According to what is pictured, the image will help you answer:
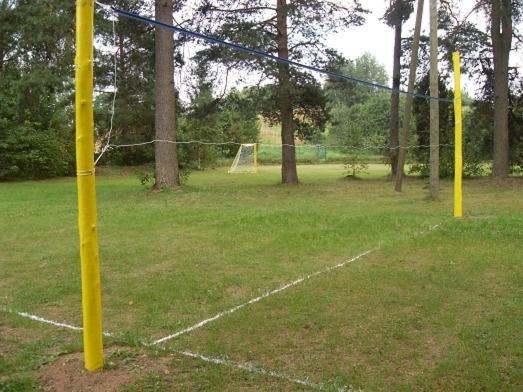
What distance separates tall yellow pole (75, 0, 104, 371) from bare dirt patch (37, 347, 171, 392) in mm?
91

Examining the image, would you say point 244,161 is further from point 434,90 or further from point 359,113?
point 359,113

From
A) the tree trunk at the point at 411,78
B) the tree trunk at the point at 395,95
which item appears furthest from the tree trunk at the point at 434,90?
the tree trunk at the point at 395,95

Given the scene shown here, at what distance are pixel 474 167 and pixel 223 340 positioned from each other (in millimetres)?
18910

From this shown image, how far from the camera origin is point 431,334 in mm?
4016

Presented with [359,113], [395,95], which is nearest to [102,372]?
Result: [395,95]

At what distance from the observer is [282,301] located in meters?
4.88

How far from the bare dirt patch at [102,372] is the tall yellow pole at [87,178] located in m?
0.09

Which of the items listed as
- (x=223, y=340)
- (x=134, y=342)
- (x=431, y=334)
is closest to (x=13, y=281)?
(x=134, y=342)

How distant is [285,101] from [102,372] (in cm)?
1518

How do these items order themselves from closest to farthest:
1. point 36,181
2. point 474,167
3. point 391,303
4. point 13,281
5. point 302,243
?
1. point 391,303
2. point 13,281
3. point 302,243
4. point 474,167
5. point 36,181

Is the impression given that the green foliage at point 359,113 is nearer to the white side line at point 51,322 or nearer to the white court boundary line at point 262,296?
the white court boundary line at point 262,296

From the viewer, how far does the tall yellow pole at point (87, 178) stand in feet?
10.1

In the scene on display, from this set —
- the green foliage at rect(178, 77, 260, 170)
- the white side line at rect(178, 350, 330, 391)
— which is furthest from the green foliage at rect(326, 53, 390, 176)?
the white side line at rect(178, 350, 330, 391)

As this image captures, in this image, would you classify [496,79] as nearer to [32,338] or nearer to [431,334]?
[431,334]
